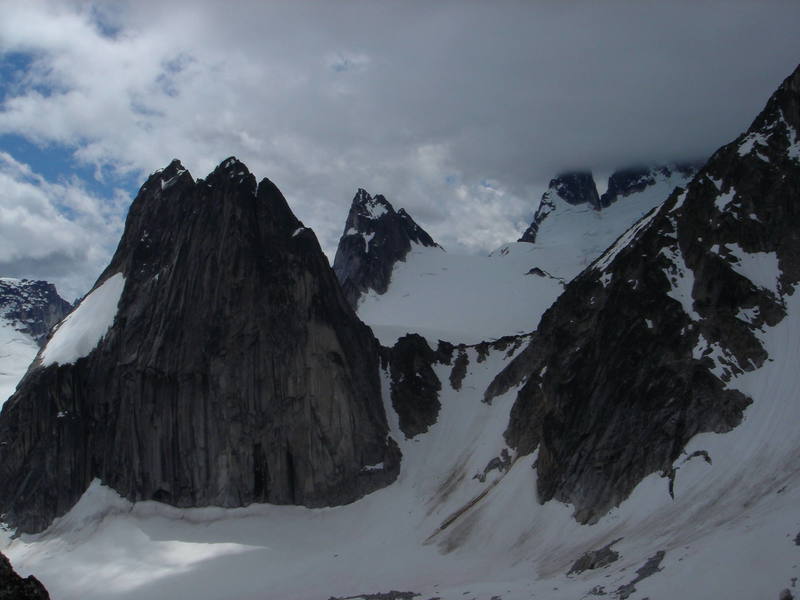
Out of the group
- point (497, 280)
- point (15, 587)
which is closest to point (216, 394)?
point (15, 587)

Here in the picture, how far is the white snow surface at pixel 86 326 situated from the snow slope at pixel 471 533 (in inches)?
603

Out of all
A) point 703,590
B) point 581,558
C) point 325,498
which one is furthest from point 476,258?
point 703,590

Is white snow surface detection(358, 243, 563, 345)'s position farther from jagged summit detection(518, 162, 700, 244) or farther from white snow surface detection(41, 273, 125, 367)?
white snow surface detection(41, 273, 125, 367)

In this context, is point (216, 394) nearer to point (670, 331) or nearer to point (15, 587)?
point (670, 331)

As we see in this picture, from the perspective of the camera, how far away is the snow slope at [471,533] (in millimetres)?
29453

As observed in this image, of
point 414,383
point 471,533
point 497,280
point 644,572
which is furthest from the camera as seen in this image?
point 497,280

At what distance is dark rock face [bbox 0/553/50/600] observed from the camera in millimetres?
12459

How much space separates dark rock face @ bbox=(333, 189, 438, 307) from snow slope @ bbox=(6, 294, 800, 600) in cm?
6633

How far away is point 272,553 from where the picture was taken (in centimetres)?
5681

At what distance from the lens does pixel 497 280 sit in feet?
479

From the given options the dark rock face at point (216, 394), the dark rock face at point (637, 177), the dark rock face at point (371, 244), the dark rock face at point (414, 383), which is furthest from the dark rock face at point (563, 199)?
the dark rock face at point (216, 394)

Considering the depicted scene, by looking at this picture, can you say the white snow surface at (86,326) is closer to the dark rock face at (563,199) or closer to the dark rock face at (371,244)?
the dark rock face at (371,244)

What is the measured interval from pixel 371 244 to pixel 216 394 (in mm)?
83983

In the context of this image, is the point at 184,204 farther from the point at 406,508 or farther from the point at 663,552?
the point at 663,552
